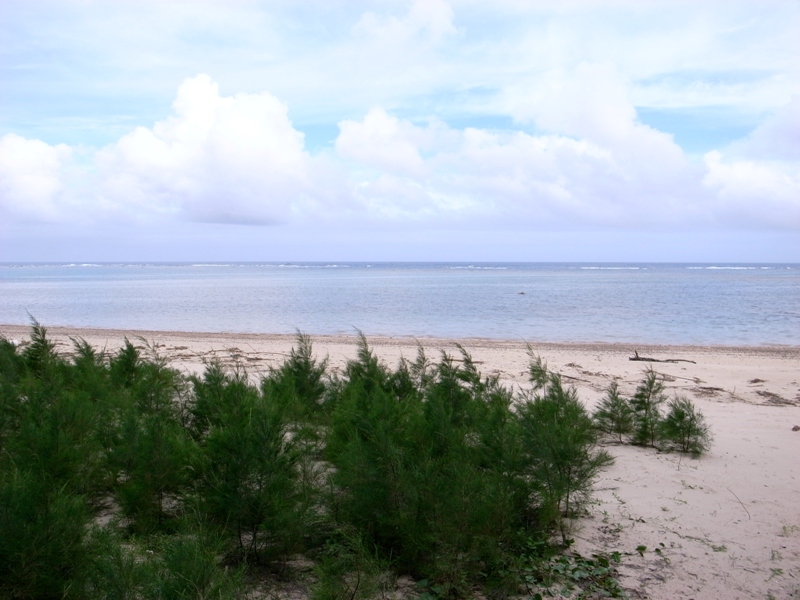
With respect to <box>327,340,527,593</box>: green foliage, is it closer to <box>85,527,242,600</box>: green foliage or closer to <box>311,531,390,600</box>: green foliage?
<box>311,531,390,600</box>: green foliage

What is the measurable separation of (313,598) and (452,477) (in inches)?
48.5

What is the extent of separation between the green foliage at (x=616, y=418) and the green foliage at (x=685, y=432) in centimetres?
44

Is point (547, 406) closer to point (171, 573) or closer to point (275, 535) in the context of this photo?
point (275, 535)

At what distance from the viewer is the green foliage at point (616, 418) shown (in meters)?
7.09

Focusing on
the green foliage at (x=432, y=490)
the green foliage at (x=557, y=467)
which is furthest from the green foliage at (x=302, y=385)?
the green foliage at (x=557, y=467)

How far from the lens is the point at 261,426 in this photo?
396cm

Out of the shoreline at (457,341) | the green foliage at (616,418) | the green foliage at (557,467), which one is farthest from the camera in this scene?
the shoreline at (457,341)

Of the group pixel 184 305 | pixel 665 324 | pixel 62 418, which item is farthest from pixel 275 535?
pixel 184 305

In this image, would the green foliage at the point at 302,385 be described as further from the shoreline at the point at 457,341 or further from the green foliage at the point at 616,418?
the shoreline at the point at 457,341

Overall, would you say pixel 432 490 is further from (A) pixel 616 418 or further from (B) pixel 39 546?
(A) pixel 616 418

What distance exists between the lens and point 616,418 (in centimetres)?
712

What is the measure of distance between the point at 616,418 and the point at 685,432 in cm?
81

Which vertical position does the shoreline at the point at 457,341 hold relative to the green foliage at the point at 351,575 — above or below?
below

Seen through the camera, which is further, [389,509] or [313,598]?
[389,509]
